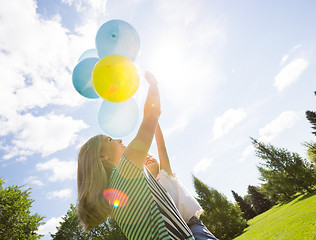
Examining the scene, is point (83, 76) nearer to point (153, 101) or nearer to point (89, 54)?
point (89, 54)

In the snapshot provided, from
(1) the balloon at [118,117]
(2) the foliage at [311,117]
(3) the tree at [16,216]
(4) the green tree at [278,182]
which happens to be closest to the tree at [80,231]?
(3) the tree at [16,216]

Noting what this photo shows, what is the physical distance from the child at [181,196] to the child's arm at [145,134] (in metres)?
0.78

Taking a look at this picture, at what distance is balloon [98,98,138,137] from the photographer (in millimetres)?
2547

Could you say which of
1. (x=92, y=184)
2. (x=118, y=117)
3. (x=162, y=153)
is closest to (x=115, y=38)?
(x=118, y=117)

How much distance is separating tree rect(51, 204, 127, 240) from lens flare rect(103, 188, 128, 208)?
755 inches

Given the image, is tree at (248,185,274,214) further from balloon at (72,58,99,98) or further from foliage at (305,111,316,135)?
balloon at (72,58,99,98)

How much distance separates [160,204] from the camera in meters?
1.21

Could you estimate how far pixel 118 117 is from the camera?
8.46 feet

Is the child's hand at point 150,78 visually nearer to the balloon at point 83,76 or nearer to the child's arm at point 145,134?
the child's arm at point 145,134

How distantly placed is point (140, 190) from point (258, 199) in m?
57.0

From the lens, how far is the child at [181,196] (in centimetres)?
163

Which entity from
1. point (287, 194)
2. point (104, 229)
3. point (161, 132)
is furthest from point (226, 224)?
point (161, 132)

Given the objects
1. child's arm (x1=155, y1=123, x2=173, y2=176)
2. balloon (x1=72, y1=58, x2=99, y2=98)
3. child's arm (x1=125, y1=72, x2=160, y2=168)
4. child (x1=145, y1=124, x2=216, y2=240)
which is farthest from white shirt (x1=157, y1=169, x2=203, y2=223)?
balloon (x1=72, y1=58, x2=99, y2=98)

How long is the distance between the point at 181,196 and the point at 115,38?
220cm
